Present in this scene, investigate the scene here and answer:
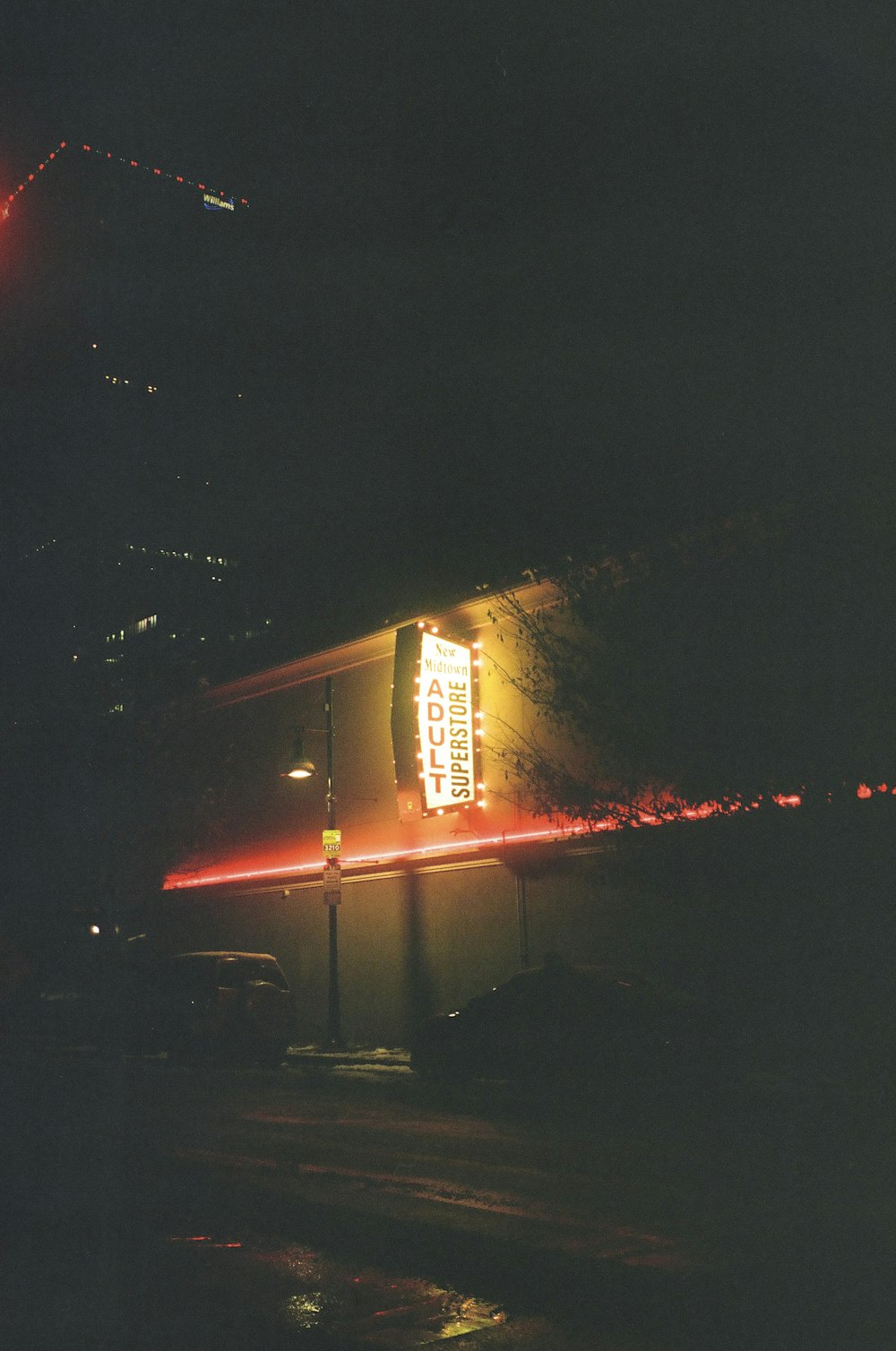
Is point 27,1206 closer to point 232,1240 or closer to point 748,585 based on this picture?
point 232,1240

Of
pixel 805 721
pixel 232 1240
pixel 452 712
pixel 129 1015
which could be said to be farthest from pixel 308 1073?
pixel 232 1240

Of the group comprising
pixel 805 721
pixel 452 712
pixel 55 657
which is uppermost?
pixel 55 657

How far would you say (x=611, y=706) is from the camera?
14.9 metres

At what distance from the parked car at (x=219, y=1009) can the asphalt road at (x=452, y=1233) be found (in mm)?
6994

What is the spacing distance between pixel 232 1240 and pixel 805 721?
818 centimetres

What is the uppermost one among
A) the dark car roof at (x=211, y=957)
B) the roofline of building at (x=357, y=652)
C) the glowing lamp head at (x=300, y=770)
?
the roofline of building at (x=357, y=652)

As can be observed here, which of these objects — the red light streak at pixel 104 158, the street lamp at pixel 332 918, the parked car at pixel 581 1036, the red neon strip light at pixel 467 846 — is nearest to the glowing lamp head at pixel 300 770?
the street lamp at pixel 332 918

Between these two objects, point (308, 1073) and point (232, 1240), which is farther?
point (308, 1073)

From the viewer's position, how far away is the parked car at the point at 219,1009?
19172mm

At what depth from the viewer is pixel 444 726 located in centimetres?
2045

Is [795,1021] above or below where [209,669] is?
below

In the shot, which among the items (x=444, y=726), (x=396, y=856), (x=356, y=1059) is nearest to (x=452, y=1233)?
(x=444, y=726)

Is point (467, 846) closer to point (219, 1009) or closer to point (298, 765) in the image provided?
point (298, 765)

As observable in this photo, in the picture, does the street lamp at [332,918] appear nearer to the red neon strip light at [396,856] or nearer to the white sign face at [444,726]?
the red neon strip light at [396,856]
